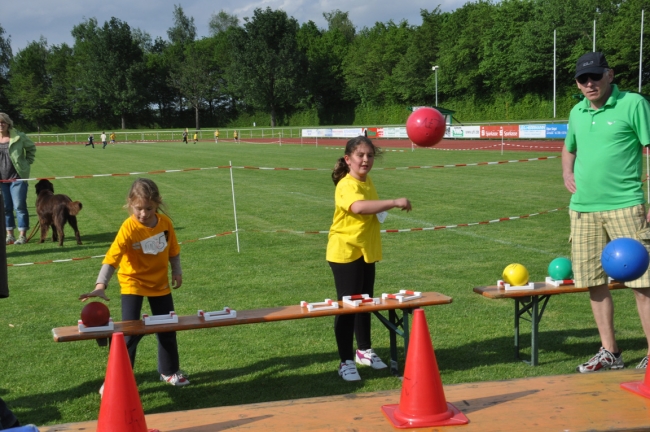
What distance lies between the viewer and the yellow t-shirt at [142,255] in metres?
5.10

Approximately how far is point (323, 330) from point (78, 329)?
9.08ft

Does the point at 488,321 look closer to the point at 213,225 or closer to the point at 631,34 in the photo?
the point at 213,225

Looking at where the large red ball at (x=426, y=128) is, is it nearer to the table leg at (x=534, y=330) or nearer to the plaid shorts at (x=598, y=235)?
the plaid shorts at (x=598, y=235)

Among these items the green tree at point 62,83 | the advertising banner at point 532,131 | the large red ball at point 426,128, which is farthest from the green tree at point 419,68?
the large red ball at point 426,128

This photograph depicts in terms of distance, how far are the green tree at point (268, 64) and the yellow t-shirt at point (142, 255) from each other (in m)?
89.3

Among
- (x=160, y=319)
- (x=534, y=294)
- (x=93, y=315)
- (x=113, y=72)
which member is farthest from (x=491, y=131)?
(x=113, y=72)

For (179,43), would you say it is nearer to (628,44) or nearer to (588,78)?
(628,44)

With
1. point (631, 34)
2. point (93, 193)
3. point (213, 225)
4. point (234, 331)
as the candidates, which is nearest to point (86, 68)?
point (631, 34)

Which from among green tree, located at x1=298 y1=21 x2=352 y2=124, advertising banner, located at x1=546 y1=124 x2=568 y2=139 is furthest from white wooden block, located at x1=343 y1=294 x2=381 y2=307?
green tree, located at x1=298 y1=21 x2=352 y2=124

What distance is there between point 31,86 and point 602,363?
107 metres

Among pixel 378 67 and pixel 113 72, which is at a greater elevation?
pixel 113 72

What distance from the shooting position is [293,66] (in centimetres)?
9488

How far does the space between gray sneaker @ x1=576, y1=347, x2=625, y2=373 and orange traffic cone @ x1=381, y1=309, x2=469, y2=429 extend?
193cm

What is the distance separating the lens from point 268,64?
95.7 metres
